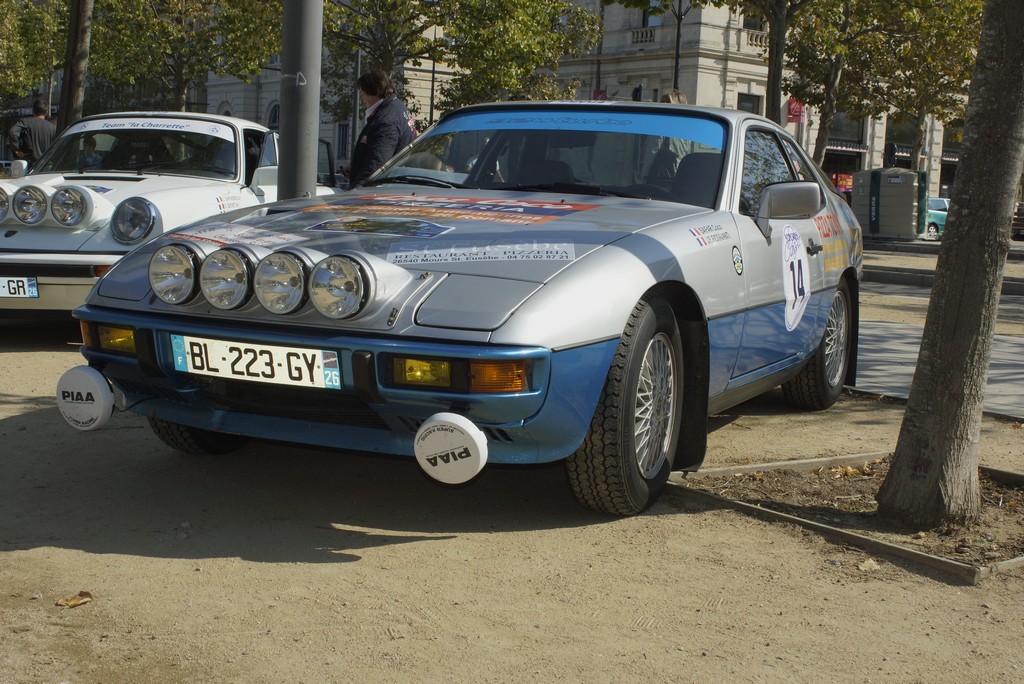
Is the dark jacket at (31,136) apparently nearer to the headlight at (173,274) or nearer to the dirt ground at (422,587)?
the dirt ground at (422,587)

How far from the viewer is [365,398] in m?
3.41

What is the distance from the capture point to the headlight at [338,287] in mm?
3451

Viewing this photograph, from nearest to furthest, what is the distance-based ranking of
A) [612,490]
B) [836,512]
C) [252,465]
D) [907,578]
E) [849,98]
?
[907,578]
[612,490]
[836,512]
[252,465]
[849,98]

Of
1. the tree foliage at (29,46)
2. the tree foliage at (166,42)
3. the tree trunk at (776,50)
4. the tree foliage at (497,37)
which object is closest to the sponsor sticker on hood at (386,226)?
the tree trunk at (776,50)

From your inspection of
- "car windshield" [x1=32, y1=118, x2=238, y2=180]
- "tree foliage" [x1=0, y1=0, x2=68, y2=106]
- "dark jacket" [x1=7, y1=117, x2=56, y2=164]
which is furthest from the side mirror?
"tree foliage" [x1=0, y1=0, x2=68, y2=106]

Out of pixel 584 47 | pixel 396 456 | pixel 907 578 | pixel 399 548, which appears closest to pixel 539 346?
pixel 396 456

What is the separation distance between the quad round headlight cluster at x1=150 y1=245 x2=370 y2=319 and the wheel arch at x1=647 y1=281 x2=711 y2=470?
1177 mm

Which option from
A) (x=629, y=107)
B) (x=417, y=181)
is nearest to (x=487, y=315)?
(x=417, y=181)

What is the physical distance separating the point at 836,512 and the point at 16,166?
6327mm

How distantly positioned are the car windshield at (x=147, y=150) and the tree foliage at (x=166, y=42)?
2694 centimetres

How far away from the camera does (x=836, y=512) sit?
13.6ft

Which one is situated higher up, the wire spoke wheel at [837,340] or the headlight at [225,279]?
the headlight at [225,279]

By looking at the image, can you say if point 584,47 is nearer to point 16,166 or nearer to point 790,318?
point 16,166

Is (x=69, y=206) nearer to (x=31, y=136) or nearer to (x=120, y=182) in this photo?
(x=120, y=182)
